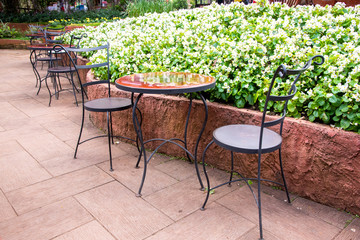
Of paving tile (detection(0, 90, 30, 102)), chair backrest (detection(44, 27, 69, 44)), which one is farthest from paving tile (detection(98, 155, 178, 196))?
chair backrest (detection(44, 27, 69, 44))

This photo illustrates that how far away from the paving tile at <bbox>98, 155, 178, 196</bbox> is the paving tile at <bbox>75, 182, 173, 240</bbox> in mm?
105

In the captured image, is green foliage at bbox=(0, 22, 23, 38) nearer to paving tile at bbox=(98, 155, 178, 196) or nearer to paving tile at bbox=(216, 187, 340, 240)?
paving tile at bbox=(98, 155, 178, 196)

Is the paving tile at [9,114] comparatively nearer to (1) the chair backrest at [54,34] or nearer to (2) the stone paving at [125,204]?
(2) the stone paving at [125,204]

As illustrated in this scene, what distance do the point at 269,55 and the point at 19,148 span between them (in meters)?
2.96

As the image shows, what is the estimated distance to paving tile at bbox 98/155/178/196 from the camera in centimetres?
268

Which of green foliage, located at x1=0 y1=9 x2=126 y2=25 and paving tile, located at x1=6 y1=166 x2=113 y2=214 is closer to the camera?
paving tile, located at x1=6 y1=166 x2=113 y2=214

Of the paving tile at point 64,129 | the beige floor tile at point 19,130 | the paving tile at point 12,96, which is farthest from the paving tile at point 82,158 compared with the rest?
the paving tile at point 12,96

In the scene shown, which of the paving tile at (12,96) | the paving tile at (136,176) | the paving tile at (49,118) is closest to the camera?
the paving tile at (136,176)

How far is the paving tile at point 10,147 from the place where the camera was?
3.42 metres

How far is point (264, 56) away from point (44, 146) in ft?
8.70

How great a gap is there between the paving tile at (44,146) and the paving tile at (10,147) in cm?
5

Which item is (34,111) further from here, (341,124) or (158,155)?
(341,124)

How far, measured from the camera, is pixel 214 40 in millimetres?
3580

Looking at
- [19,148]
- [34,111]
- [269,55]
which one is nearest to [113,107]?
[19,148]
